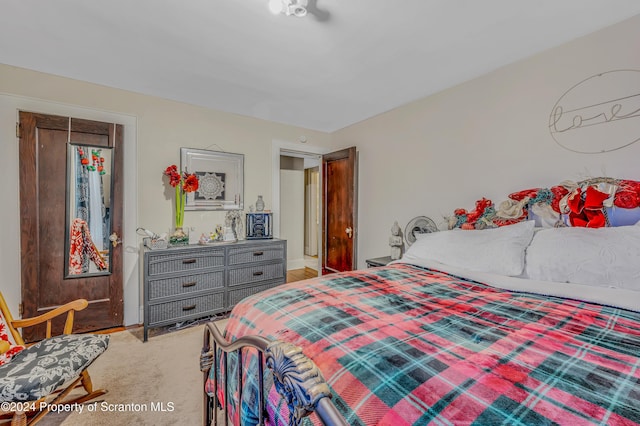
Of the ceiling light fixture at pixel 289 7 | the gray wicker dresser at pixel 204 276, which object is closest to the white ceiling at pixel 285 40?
the ceiling light fixture at pixel 289 7

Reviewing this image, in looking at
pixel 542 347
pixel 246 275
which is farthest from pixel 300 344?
pixel 246 275

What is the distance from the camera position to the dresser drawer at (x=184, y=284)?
252 cm

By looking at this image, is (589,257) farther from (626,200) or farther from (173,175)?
(173,175)

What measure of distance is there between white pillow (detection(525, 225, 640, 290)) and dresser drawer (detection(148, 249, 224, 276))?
2.71 metres

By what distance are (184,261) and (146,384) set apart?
3.56 feet

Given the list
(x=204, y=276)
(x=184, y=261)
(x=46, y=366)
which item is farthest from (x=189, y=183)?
(x=46, y=366)

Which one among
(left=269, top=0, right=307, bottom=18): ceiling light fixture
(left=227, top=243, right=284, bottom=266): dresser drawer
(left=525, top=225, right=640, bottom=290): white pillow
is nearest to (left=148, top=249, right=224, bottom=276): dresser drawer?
(left=227, top=243, right=284, bottom=266): dresser drawer

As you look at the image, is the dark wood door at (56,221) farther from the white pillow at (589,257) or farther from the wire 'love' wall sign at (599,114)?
the wire 'love' wall sign at (599,114)

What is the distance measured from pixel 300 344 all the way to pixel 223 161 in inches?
113

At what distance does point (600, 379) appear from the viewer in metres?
0.75

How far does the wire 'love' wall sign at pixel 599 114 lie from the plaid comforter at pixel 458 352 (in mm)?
1256

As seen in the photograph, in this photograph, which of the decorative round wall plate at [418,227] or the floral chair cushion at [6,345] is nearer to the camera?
the floral chair cushion at [6,345]

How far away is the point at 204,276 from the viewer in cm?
279

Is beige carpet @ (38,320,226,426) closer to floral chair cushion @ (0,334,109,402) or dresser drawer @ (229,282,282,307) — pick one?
floral chair cushion @ (0,334,109,402)
